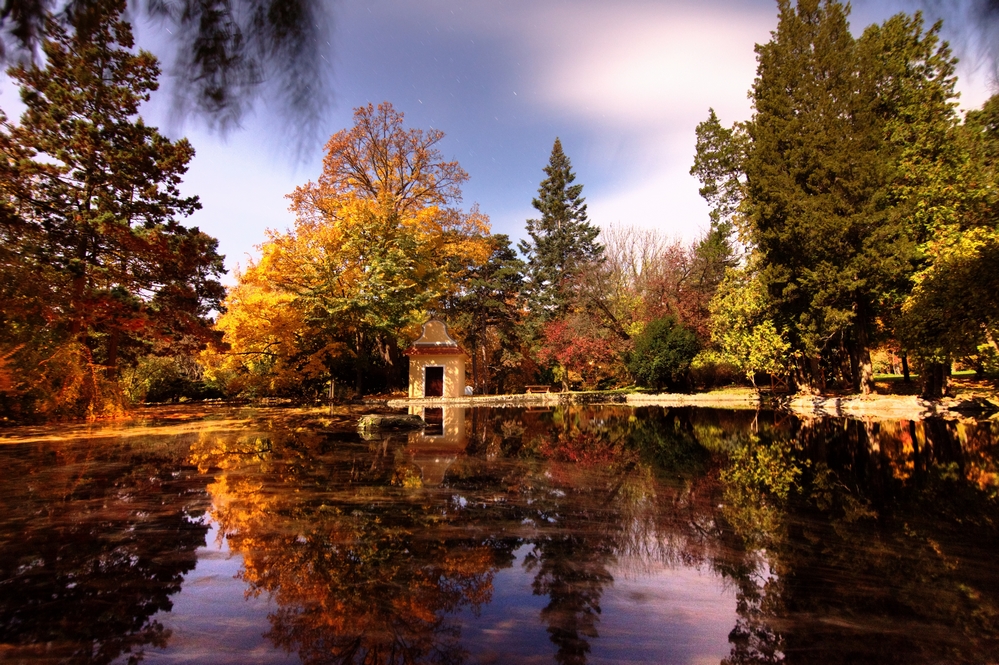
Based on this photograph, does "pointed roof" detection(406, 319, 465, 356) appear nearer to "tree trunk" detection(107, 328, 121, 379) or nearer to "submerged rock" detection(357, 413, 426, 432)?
"submerged rock" detection(357, 413, 426, 432)

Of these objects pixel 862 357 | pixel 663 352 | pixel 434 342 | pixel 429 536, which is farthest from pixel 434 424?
pixel 862 357

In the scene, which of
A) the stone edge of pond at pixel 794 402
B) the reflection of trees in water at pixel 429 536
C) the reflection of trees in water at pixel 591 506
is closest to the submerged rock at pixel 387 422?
the reflection of trees in water at pixel 591 506

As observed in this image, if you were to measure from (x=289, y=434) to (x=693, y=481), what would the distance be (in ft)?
28.6

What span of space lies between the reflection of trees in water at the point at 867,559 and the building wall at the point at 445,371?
17.9 metres

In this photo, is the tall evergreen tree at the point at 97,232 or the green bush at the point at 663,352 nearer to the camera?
the tall evergreen tree at the point at 97,232

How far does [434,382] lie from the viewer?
24969 mm

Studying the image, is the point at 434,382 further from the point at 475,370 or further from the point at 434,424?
the point at 434,424

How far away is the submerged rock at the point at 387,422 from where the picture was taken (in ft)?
38.6

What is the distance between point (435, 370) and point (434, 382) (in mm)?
598

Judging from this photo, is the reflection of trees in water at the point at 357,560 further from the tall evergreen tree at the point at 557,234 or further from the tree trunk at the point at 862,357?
the tall evergreen tree at the point at 557,234

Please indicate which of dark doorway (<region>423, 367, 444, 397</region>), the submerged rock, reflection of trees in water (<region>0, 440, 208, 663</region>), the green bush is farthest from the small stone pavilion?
reflection of trees in water (<region>0, 440, 208, 663</region>)

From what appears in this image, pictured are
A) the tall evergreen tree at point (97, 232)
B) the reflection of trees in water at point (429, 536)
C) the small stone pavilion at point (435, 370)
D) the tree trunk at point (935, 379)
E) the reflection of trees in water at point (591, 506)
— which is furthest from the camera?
the small stone pavilion at point (435, 370)

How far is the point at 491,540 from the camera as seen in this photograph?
4250 mm

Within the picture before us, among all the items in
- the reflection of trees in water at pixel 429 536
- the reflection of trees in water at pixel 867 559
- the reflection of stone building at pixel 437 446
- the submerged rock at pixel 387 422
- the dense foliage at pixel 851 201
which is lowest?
the reflection of stone building at pixel 437 446
